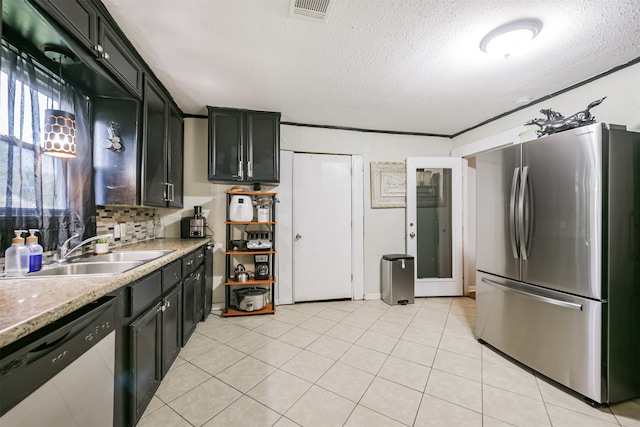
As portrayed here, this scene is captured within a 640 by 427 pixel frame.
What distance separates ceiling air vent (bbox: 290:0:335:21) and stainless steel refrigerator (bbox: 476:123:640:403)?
1.74 metres

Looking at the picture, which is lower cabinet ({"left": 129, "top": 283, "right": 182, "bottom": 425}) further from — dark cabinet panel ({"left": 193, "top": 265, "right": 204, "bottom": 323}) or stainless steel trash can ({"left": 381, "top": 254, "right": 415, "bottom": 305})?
stainless steel trash can ({"left": 381, "top": 254, "right": 415, "bottom": 305})

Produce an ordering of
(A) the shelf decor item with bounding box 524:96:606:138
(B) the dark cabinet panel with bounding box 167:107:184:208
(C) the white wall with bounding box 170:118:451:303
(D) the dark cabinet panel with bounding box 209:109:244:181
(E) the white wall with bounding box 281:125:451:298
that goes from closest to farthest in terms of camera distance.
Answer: (A) the shelf decor item with bounding box 524:96:606:138 < (B) the dark cabinet panel with bounding box 167:107:184:208 < (D) the dark cabinet panel with bounding box 209:109:244:181 < (C) the white wall with bounding box 170:118:451:303 < (E) the white wall with bounding box 281:125:451:298

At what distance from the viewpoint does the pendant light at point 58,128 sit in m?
1.44

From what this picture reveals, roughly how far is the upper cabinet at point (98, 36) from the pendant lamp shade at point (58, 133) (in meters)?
0.39

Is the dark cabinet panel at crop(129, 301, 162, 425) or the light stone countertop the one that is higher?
the light stone countertop

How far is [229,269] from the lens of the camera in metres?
3.07

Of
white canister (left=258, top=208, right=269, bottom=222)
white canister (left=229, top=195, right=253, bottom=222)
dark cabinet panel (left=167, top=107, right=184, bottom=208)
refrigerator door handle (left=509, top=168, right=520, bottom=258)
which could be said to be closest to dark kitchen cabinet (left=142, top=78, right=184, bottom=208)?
dark cabinet panel (left=167, top=107, right=184, bottom=208)

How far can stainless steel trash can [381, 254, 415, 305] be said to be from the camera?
343cm

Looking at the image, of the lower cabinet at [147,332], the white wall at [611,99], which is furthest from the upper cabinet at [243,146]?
the white wall at [611,99]

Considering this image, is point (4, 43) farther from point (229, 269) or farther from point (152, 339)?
point (229, 269)

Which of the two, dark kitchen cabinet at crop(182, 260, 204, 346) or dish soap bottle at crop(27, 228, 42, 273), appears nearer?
dish soap bottle at crop(27, 228, 42, 273)

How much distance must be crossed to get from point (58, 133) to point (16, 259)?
0.71 metres

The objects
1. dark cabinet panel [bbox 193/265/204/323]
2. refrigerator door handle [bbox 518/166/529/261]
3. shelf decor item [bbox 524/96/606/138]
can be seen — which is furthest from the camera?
dark cabinet panel [bbox 193/265/204/323]

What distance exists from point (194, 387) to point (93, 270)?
3.34 ft
